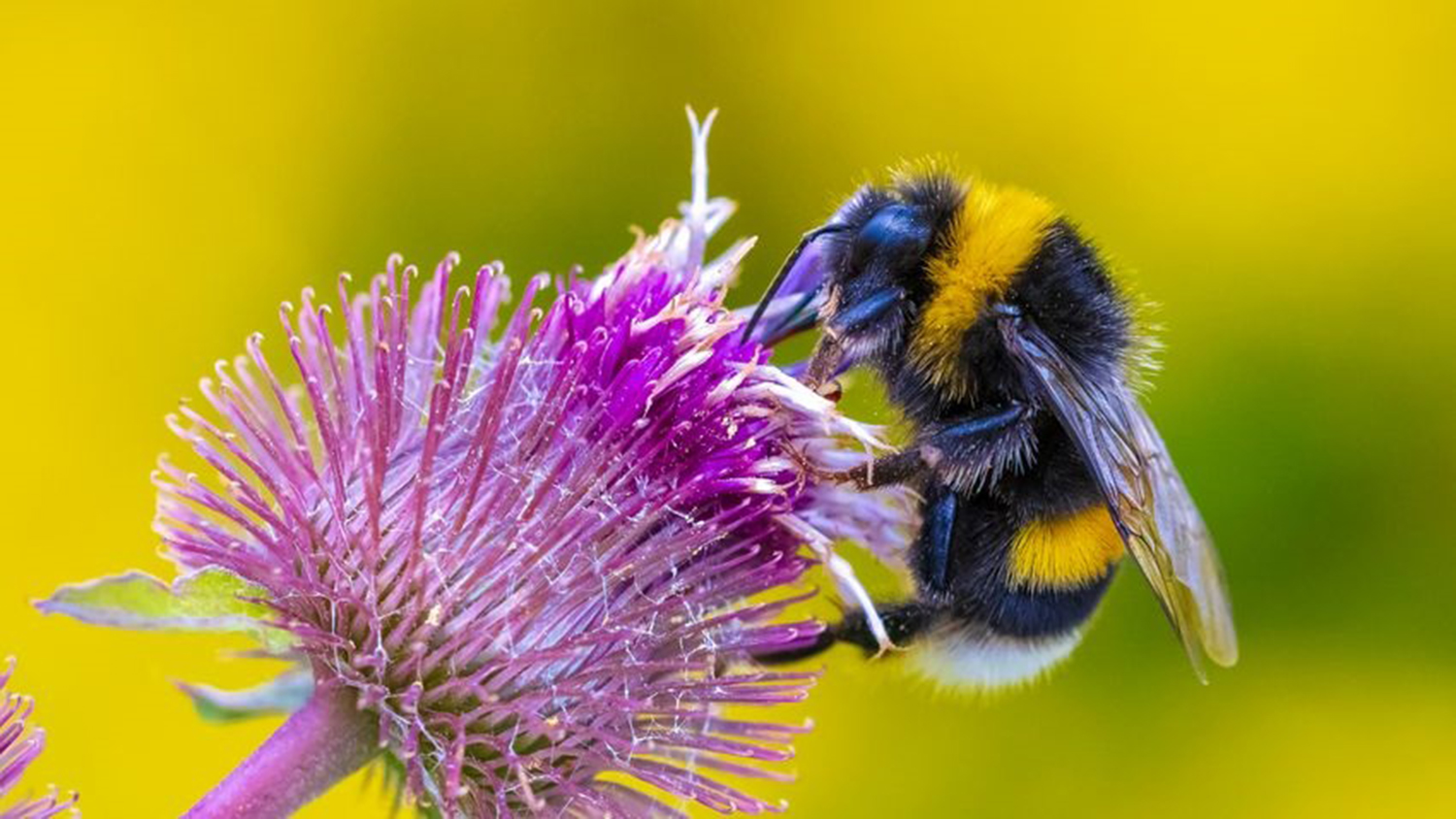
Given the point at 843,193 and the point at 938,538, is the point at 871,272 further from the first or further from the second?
the point at 843,193

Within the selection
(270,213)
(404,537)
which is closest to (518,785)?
(404,537)

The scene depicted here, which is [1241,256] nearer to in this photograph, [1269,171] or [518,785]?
[1269,171]

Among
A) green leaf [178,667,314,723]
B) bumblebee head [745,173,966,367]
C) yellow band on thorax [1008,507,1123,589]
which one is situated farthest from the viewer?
yellow band on thorax [1008,507,1123,589]

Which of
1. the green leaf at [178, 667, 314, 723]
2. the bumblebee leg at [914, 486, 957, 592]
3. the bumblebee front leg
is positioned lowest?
the bumblebee leg at [914, 486, 957, 592]

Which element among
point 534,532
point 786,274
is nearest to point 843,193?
point 786,274

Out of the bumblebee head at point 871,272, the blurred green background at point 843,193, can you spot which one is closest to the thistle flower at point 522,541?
the bumblebee head at point 871,272

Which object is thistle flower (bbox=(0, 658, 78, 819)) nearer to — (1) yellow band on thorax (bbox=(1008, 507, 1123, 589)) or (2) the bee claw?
(2) the bee claw

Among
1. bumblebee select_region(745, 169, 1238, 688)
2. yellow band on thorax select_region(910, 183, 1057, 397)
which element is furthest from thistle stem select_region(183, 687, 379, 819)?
yellow band on thorax select_region(910, 183, 1057, 397)

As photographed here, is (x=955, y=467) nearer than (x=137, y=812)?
Yes
